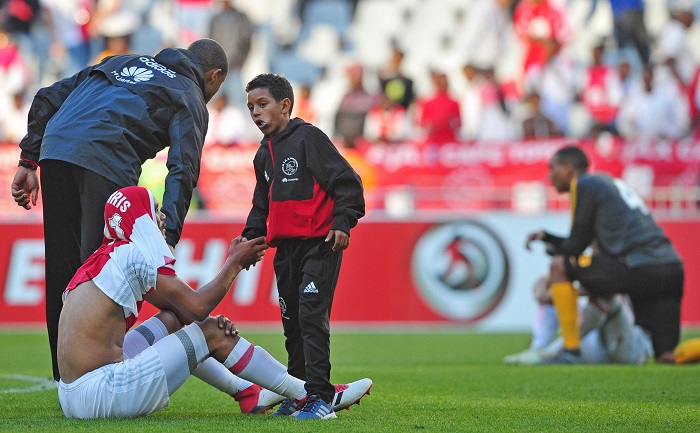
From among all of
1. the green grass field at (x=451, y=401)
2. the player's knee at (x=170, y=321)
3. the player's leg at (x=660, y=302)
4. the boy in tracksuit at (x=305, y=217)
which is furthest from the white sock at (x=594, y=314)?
the player's knee at (x=170, y=321)

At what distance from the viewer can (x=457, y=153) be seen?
16.1 meters

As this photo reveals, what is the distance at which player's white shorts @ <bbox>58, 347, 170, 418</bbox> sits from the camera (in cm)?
528

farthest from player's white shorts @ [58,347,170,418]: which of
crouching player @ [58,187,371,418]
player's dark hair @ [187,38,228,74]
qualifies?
player's dark hair @ [187,38,228,74]

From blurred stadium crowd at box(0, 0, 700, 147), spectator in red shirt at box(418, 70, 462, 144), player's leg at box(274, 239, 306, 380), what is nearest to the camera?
player's leg at box(274, 239, 306, 380)

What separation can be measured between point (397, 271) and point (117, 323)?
29.7 ft

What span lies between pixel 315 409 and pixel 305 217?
968 millimetres

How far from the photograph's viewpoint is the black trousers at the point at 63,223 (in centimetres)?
614

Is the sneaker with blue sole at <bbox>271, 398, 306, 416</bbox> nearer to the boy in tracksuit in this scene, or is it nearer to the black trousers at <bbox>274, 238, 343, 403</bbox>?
the boy in tracksuit

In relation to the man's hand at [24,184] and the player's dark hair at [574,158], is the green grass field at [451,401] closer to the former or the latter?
the man's hand at [24,184]

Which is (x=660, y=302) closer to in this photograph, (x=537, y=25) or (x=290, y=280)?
(x=290, y=280)

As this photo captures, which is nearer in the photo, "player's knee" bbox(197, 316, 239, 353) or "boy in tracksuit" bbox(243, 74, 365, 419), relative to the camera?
"player's knee" bbox(197, 316, 239, 353)

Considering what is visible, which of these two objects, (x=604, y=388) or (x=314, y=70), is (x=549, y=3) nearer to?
(x=314, y=70)

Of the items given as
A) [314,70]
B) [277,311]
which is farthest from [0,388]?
[314,70]

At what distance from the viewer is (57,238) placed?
20.8 feet
